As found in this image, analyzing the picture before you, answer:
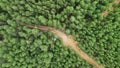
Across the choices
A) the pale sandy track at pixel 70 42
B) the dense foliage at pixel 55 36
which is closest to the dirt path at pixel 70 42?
the pale sandy track at pixel 70 42

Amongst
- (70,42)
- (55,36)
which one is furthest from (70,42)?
(55,36)

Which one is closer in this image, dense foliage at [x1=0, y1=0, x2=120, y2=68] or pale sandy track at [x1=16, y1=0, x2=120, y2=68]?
dense foliage at [x1=0, y1=0, x2=120, y2=68]

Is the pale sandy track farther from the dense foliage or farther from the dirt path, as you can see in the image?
the dense foliage

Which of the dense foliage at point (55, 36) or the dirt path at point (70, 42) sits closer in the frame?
the dense foliage at point (55, 36)

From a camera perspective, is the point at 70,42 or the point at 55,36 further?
the point at 70,42

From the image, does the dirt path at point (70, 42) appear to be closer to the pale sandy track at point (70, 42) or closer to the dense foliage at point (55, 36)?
the pale sandy track at point (70, 42)

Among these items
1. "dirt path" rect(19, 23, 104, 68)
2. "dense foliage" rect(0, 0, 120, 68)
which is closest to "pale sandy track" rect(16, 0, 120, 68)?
"dirt path" rect(19, 23, 104, 68)

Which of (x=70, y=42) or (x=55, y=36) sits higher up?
(x=55, y=36)

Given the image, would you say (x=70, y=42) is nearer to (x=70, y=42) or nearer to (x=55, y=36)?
(x=70, y=42)
